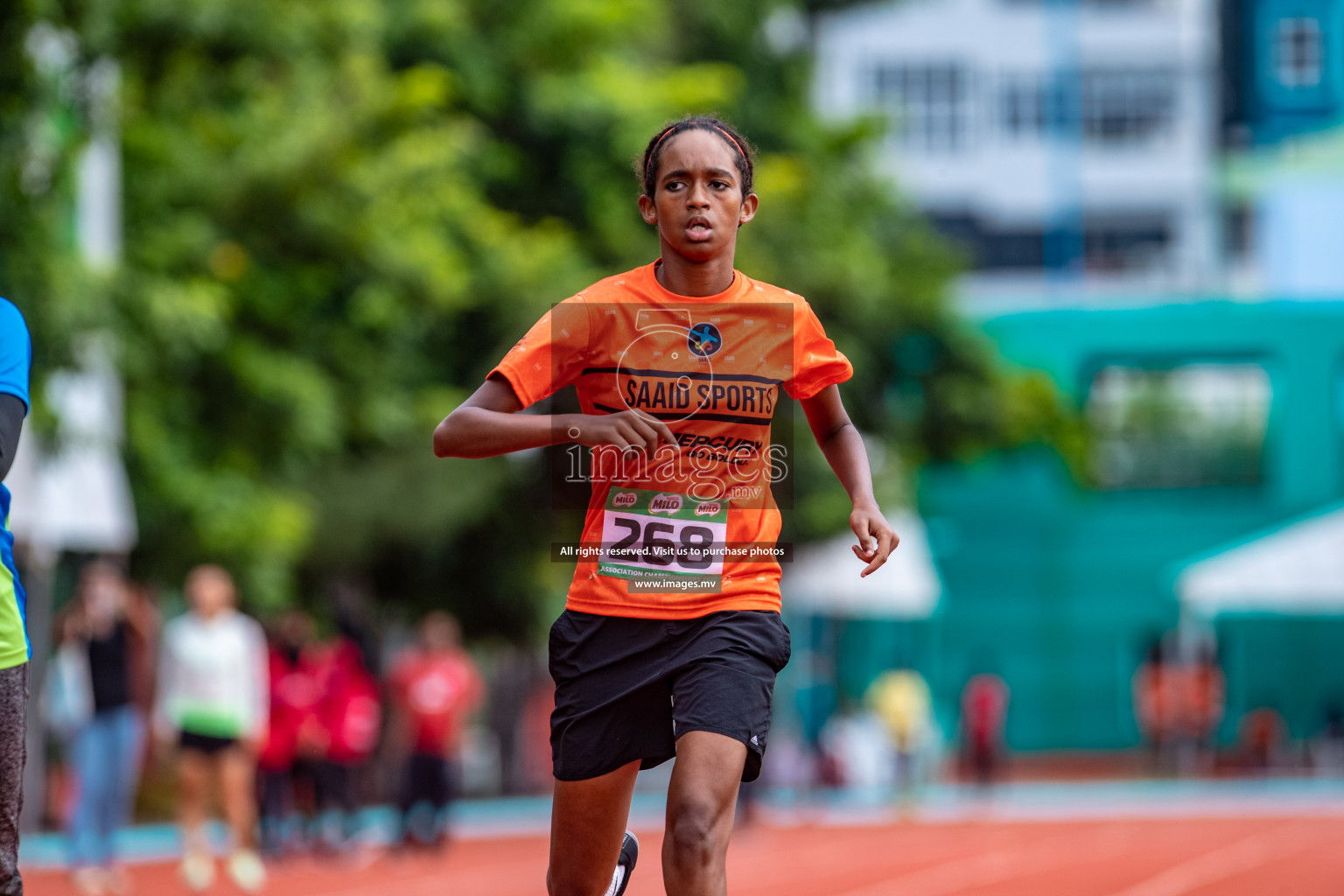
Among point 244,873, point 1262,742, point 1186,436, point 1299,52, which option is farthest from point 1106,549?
point 244,873

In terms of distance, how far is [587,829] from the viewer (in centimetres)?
460

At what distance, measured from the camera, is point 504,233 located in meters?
18.2

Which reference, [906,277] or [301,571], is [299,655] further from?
[906,277]

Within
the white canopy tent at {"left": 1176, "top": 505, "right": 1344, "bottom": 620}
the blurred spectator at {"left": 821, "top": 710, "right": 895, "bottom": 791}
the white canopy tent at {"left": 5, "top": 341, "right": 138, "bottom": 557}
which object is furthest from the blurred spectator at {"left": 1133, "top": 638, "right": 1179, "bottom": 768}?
the white canopy tent at {"left": 5, "top": 341, "right": 138, "bottom": 557}

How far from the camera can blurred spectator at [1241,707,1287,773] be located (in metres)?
30.0

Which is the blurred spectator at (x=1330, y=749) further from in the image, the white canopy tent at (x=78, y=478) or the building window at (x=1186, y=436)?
the white canopy tent at (x=78, y=478)

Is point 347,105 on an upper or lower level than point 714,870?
upper

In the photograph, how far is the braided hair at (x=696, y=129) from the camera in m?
4.69

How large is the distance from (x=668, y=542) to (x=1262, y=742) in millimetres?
27406

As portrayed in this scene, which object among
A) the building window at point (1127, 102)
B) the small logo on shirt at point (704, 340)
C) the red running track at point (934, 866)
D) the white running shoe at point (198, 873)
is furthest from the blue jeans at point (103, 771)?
the building window at point (1127, 102)

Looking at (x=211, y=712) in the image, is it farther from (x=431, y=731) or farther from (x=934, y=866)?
(x=934, y=866)

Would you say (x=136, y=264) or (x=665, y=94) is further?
(x=665, y=94)

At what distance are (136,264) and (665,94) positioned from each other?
6.79 metres

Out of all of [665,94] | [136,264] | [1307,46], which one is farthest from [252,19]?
[1307,46]
